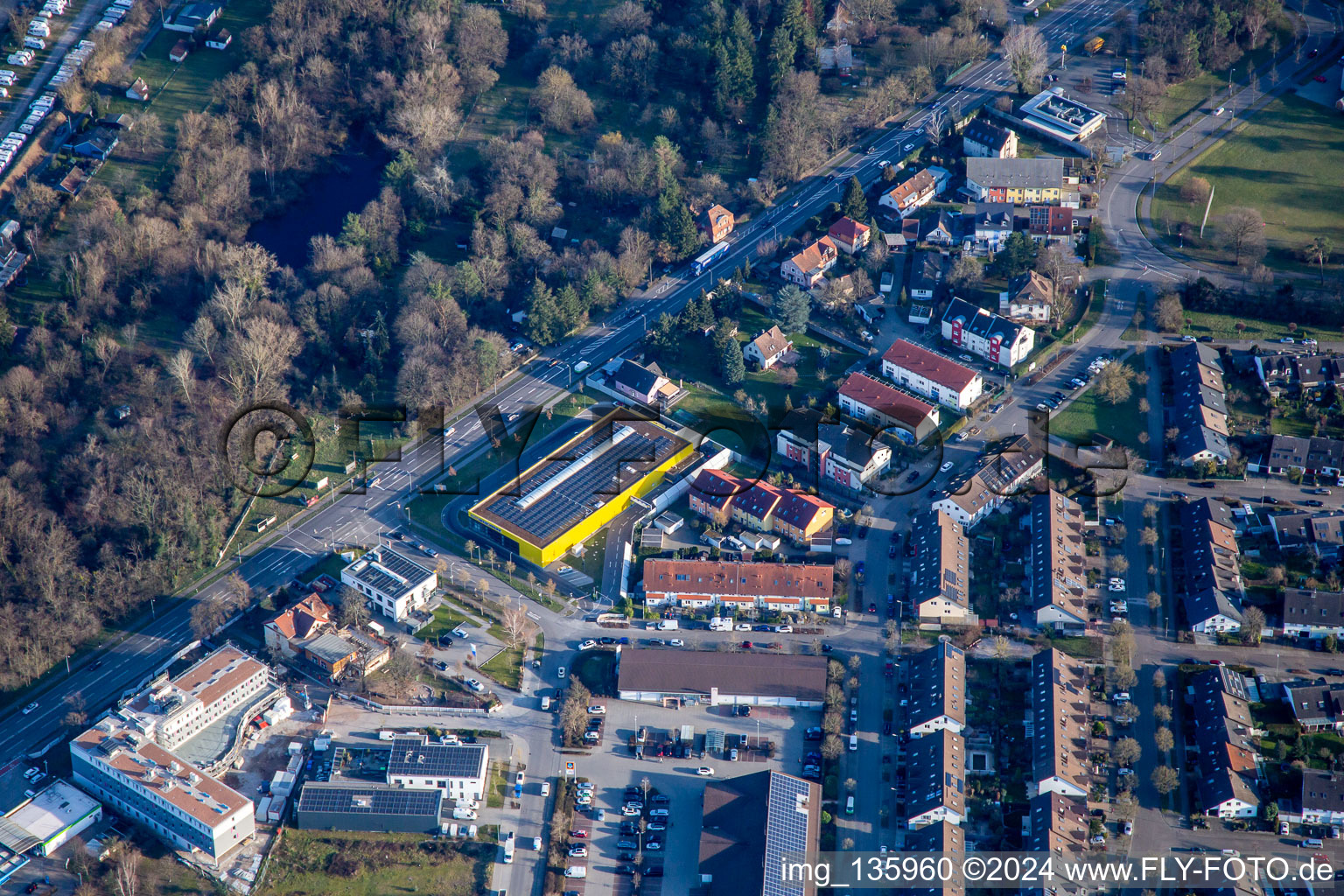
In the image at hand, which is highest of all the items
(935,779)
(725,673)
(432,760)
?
(725,673)

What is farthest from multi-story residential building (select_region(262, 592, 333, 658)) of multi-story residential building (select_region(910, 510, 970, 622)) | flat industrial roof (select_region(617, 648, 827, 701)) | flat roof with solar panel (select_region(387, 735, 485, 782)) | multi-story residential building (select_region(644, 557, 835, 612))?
multi-story residential building (select_region(910, 510, 970, 622))

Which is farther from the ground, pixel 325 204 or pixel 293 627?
pixel 325 204

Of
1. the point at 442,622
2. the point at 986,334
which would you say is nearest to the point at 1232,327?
the point at 986,334

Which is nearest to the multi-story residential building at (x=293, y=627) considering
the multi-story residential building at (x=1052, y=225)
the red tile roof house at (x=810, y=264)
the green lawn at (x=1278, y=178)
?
the red tile roof house at (x=810, y=264)

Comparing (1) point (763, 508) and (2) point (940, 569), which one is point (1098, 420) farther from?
(1) point (763, 508)

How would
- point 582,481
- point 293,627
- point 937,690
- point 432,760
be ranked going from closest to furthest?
point 432,760 < point 937,690 < point 293,627 < point 582,481

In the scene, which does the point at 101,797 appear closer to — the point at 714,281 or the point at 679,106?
the point at 714,281

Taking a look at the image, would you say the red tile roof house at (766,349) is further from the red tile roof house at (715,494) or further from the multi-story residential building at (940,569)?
the multi-story residential building at (940,569)
